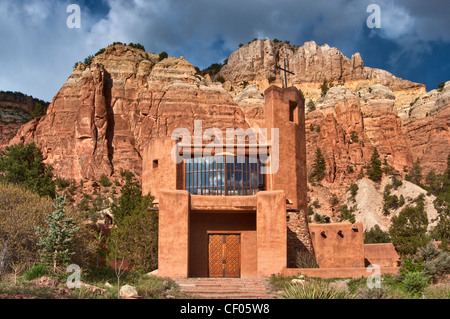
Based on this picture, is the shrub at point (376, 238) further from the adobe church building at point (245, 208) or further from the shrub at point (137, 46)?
the shrub at point (137, 46)

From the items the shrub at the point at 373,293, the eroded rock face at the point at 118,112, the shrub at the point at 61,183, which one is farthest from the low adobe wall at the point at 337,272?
the eroded rock face at the point at 118,112

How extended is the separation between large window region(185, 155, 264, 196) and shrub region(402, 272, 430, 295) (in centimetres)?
1107

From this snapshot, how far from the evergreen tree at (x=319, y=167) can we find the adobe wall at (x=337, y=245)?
146 feet

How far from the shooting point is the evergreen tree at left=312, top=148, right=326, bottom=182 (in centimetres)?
6812

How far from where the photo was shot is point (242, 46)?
96.1 m

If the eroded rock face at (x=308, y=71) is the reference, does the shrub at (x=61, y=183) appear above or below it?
below

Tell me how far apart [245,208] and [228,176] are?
5803 millimetres

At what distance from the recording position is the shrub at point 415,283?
14.4m

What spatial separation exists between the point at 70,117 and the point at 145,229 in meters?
48.3

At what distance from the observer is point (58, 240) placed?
1625cm

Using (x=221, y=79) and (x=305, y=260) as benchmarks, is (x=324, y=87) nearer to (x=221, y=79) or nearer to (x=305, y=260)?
(x=221, y=79)

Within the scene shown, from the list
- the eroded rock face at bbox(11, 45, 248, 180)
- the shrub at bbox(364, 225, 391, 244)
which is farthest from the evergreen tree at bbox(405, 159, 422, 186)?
the shrub at bbox(364, 225, 391, 244)
